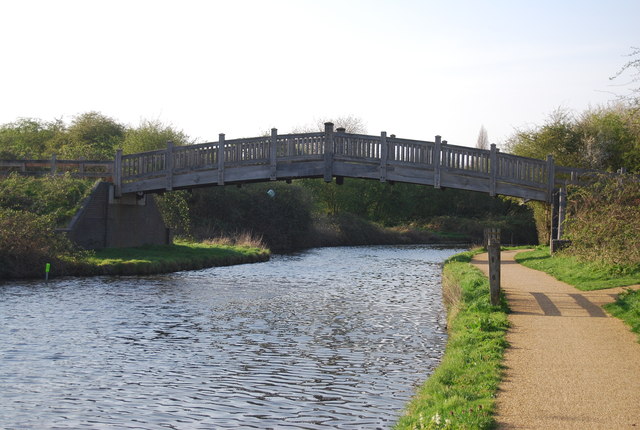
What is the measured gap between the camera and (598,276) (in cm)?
2083

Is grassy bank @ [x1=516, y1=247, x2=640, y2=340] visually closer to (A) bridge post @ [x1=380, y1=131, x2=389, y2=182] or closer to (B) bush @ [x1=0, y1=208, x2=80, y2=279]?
(A) bridge post @ [x1=380, y1=131, x2=389, y2=182]

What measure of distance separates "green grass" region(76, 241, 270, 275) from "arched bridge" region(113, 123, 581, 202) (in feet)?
8.68

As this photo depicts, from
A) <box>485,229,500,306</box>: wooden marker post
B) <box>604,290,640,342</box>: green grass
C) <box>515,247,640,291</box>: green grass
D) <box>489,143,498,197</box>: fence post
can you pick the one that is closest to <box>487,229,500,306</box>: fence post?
<box>485,229,500,306</box>: wooden marker post

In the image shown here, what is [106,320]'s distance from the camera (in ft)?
55.6

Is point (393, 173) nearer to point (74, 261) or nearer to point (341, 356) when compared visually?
point (74, 261)

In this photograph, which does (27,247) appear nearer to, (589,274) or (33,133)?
(589,274)

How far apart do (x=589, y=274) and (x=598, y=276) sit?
43 centimetres

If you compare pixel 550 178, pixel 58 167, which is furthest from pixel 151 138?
pixel 550 178

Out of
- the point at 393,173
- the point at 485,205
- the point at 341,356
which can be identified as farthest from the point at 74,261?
the point at 485,205

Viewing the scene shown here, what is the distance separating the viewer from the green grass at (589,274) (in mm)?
19578

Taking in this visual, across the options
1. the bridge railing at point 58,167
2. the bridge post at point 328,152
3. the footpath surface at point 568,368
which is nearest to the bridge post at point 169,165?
the bridge railing at point 58,167

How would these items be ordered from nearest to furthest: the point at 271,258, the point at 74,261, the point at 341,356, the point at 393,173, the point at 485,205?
the point at 341,356 < the point at 74,261 < the point at 393,173 < the point at 271,258 < the point at 485,205

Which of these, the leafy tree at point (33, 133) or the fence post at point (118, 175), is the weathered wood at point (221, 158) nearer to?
the fence post at point (118, 175)

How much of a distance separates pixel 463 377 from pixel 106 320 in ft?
30.2
